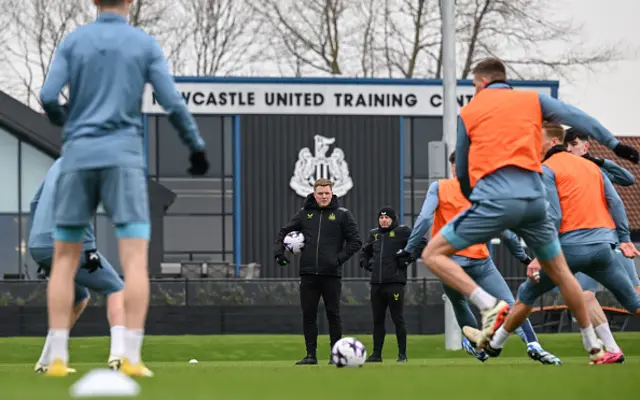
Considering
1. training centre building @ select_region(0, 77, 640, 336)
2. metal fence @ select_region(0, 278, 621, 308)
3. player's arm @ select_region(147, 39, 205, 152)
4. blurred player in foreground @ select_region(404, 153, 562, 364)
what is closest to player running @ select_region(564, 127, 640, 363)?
blurred player in foreground @ select_region(404, 153, 562, 364)

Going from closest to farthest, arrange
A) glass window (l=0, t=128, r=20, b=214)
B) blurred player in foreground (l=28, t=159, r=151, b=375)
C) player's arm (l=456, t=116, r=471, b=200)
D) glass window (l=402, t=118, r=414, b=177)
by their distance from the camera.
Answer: player's arm (l=456, t=116, r=471, b=200) → blurred player in foreground (l=28, t=159, r=151, b=375) → glass window (l=0, t=128, r=20, b=214) → glass window (l=402, t=118, r=414, b=177)

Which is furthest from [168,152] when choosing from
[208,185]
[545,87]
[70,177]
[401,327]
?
[70,177]

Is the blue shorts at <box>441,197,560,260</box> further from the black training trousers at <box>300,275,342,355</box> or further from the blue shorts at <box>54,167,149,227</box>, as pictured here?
the black training trousers at <box>300,275,342,355</box>

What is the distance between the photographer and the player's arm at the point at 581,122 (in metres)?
9.43

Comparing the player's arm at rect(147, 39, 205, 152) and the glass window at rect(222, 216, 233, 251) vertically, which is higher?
the player's arm at rect(147, 39, 205, 152)

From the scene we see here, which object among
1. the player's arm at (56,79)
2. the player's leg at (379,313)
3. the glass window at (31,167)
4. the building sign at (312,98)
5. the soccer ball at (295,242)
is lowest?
the player's leg at (379,313)

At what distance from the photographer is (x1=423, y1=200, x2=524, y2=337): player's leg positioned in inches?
366

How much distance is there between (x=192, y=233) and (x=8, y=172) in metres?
12.5

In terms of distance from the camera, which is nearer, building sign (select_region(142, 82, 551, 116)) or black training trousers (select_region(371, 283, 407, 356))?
black training trousers (select_region(371, 283, 407, 356))

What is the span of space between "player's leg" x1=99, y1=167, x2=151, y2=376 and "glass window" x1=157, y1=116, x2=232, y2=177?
1352 inches

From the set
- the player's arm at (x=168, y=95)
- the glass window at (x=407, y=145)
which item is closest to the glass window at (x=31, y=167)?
the glass window at (x=407, y=145)

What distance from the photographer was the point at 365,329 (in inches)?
1045

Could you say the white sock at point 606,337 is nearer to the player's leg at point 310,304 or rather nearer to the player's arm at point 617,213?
the player's arm at point 617,213

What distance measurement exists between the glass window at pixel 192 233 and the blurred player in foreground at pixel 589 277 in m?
35.2
